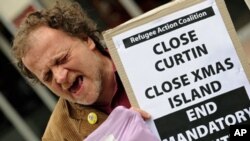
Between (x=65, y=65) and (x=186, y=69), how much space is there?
0.43m

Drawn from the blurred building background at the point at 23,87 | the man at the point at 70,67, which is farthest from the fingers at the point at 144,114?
the blurred building background at the point at 23,87

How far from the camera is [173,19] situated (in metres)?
1.58

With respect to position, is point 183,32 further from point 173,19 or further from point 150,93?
point 150,93

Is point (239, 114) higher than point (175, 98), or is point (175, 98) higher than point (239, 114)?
point (175, 98)

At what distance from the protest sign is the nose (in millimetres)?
221

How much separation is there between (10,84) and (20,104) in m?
0.31

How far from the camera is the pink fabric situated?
5.10ft

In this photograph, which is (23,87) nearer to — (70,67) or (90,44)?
(90,44)

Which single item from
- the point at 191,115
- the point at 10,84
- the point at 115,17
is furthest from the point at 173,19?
the point at 10,84

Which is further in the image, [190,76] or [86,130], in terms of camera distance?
[86,130]

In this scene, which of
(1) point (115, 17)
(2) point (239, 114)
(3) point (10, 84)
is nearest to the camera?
(2) point (239, 114)

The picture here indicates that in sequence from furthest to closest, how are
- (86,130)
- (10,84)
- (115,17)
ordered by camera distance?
(10,84) → (115,17) → (86,130)

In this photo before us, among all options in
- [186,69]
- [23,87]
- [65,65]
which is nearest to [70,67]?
[65,65]

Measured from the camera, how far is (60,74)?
1.74 m
